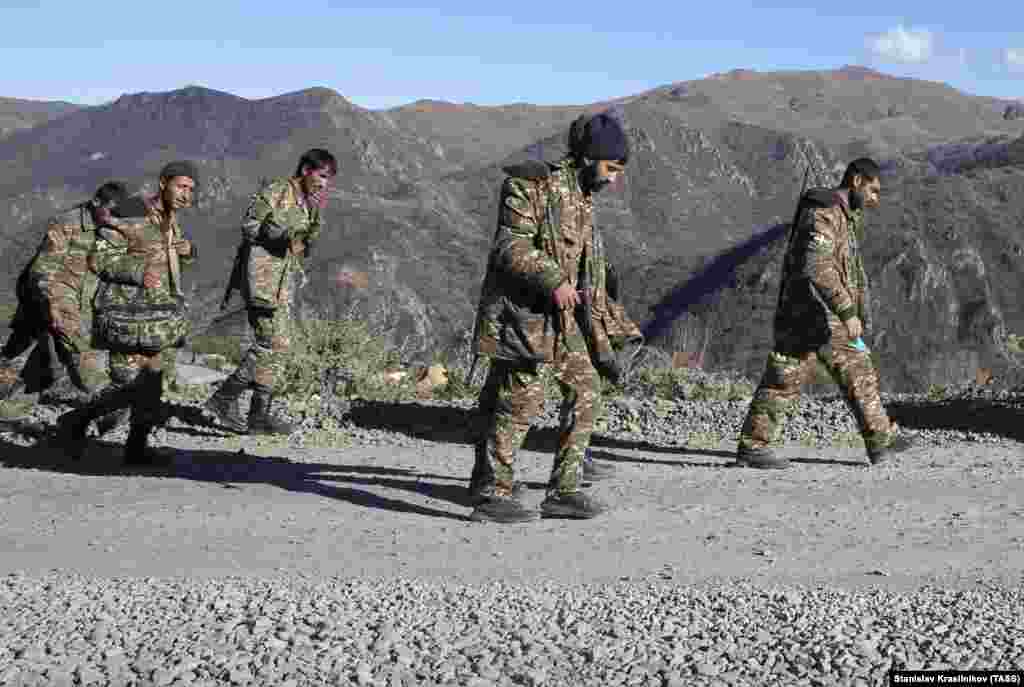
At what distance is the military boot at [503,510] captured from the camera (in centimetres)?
697

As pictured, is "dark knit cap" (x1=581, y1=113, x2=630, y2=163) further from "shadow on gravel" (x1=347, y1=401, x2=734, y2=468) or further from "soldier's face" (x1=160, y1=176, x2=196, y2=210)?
"shadow on gravel" (x1=347, y1=401, x2=734, y2=468)

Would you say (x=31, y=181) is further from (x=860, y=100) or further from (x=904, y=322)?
(x=860, y=100)

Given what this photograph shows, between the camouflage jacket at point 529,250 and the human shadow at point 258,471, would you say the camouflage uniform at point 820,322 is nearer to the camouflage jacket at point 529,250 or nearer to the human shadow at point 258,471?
the human shadow at point 258,471

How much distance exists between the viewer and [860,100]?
8562 cm

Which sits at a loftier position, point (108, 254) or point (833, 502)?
point (108, 254)

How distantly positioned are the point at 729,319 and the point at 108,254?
1269 cm

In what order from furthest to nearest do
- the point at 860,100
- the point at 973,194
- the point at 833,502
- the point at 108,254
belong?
the point at 860,100 < the point at 973,194 < the point at 108,254 < the point at 833,502

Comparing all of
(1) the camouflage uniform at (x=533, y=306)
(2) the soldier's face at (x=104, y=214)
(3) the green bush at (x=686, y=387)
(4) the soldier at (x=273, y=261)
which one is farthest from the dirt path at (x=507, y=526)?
(3) the green bush at (x=686, y=387)

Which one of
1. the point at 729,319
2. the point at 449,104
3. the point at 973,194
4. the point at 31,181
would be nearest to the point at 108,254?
the point at 729,319

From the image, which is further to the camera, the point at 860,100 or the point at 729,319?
the point at 860,100

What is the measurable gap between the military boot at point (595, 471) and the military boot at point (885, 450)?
171 cm

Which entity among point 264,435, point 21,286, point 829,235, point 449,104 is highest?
point 449,104

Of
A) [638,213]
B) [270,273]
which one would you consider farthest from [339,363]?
[638,213]

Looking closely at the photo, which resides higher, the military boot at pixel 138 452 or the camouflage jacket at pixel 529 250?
the camouflage jacket at pixel 529 250
